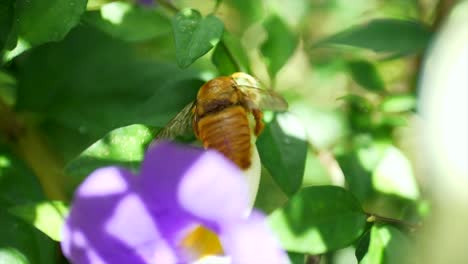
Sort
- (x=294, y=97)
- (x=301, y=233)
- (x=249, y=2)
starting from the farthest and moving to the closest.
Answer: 1. (x=294, y=97)
2. (x=249, y=2)
3. (x=301, y=233)

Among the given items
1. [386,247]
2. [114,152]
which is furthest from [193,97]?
[386,247]

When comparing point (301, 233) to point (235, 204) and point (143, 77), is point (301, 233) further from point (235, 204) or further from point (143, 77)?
point (143, 77)

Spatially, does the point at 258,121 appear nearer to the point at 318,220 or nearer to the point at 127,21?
the point at 318,220

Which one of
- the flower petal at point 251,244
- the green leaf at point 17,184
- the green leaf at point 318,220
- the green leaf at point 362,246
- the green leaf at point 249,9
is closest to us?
the flower petal at point 251,244

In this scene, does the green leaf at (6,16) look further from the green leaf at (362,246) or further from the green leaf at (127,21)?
the green leaf at (362,246)

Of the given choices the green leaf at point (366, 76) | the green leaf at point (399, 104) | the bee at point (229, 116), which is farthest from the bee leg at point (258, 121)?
the green leaf at point (366, 76)

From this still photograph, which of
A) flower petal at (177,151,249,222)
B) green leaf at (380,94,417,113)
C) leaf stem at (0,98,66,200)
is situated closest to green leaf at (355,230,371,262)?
flower petal at (177,151,249,222)

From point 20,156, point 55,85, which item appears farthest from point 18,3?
point 55,85
